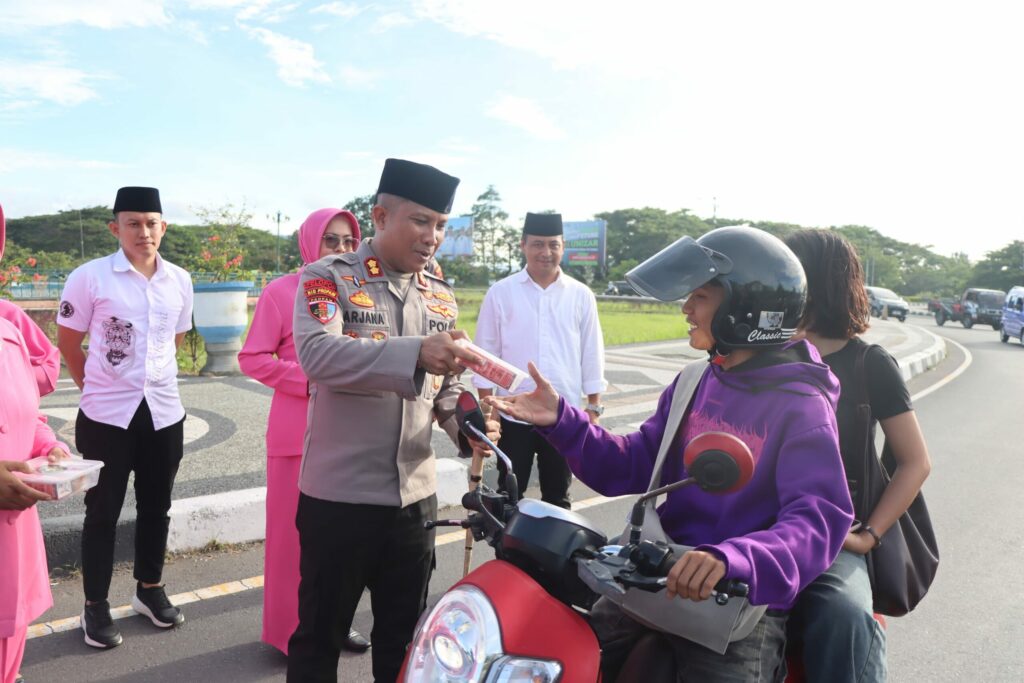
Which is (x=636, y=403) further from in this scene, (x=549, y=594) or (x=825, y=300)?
(x=549, y=594)

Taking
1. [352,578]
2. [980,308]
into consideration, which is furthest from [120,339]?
[980,308]

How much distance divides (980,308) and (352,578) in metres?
40.2

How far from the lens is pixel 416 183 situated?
2.39m

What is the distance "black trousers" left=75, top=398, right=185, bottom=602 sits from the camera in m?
3.49

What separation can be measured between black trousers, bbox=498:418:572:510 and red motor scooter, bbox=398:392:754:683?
2.66 metres

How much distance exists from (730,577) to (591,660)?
0.97ft

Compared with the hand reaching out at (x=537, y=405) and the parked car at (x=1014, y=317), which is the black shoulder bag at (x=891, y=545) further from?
the parked car at (x=1014, y=317)

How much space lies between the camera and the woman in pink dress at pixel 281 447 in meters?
→ 3.38

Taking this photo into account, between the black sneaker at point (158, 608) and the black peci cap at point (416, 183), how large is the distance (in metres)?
2.40

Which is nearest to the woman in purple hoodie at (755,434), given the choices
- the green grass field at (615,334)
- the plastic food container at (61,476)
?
the plastic food container at (61,476)

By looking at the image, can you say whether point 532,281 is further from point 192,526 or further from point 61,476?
point 61,476

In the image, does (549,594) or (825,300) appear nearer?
(549,594)

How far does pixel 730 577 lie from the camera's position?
1438 mm

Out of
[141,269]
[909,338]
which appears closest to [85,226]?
[909,338]
